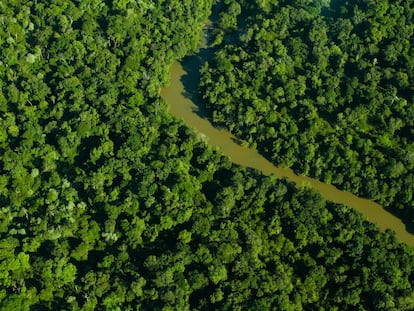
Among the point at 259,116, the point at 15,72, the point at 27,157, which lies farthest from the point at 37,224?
the point at 259,116

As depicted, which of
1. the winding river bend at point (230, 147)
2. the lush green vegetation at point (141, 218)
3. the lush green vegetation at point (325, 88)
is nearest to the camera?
the lush green vegetation at point (141, 218)

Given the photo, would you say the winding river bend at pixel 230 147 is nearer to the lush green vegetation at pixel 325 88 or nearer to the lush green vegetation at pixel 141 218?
the lush green vegetation at pixel 325 88

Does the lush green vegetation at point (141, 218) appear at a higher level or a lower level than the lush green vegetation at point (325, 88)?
lower

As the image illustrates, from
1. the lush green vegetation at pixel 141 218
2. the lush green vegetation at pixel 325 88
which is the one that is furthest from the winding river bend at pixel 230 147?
the lush green vegetation at pixel 141 218

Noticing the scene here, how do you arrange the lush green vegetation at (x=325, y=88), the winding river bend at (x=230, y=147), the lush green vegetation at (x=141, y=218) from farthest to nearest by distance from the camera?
the lush green vegetation at (x=325, y=88) < the winding river bend at (x=230, y=147) < the lush green vegetation at (x=141, y=218)

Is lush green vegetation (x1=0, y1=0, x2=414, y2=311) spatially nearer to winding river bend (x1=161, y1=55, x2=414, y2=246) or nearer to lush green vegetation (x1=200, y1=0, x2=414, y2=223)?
winding river bend (x1=161, y1=55, x2=414, y2=246)

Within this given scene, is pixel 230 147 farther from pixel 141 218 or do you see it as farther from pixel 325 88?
pixel 141 218

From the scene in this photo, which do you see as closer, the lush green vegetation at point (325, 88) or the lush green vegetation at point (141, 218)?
the lush green vegetation at point (141, 218)

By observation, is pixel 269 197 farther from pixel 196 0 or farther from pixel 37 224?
pixel 196 0
